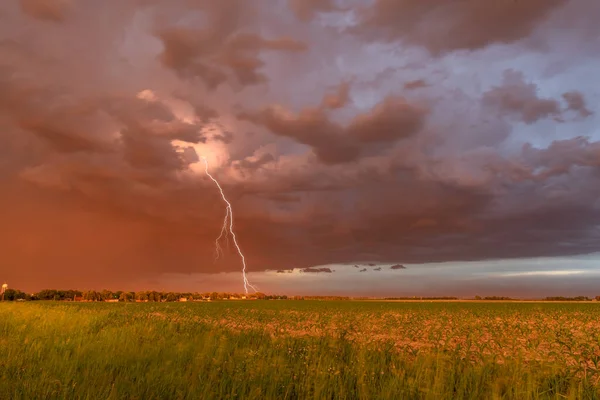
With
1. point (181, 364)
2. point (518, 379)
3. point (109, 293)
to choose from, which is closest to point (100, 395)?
point (181, 364)

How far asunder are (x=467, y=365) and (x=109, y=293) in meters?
148

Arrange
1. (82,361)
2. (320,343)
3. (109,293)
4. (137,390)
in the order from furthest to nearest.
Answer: (109,293) < (320,343) < (82,361) < (137,390)

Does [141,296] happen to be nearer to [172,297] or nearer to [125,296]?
[125,296]

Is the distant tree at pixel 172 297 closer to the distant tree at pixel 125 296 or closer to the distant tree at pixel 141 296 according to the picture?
the distant tree at pixel 141 296

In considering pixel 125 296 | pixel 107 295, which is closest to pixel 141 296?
pixel 125 296

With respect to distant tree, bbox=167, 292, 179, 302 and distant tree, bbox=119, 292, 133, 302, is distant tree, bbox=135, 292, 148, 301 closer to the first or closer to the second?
distant tree, bbox=119, 292, 133, 302

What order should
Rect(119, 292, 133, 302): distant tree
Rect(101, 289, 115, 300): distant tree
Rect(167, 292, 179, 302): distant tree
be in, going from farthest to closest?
Rect(101, 289, 115, 300): distant tree → Rect(167, 292, 179, 302): distant tree → Rect(119, 292, 133, 302): distant tree

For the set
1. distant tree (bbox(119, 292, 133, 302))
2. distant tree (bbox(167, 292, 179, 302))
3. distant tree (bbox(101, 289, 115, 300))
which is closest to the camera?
distant tree (bbox(119, 292, 133, 302))

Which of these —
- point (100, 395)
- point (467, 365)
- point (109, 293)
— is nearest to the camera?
point (100, 395)

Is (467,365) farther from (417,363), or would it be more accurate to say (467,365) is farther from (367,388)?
(367,388)

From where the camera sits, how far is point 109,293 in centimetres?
→ 13650

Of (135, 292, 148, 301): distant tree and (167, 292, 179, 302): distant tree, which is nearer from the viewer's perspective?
(167, 292, 179, 302): distant tree

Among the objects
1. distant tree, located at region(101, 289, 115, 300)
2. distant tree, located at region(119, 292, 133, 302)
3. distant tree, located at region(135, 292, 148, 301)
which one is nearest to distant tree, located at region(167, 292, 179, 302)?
distant tree, located at region(135, 292, 148, 301)

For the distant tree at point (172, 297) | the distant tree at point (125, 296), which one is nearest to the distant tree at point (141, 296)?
the distant tree at point (125, 296)
